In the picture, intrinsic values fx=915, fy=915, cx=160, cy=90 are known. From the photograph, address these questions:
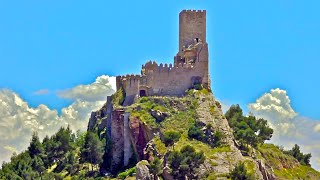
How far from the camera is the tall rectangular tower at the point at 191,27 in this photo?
154 metres

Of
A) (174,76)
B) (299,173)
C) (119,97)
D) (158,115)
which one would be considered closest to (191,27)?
(174,76)

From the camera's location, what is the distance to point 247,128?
152m

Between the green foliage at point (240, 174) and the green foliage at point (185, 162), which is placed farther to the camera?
the green foliage at point (185, 162)

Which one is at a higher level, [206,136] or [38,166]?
[206,136]

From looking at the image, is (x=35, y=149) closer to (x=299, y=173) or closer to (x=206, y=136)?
(x=206, y=136)

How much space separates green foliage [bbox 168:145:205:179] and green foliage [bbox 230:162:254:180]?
206 inches

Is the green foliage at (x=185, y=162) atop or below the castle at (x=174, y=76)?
below

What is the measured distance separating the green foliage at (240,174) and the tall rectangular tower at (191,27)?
3166 cm

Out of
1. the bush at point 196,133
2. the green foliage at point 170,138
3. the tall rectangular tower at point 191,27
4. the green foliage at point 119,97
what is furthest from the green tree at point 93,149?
the tall rectangular tower at point 191,27

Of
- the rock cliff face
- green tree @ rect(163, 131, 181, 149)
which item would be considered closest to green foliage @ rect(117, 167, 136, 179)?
the rock cliff face

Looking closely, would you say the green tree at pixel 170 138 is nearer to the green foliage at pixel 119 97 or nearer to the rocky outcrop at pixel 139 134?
the rocky outcrop at pixel 139 134

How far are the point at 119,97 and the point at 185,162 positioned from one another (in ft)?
83.0

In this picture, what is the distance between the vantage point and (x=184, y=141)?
13825 cm

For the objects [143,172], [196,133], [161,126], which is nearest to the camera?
[143,172]
